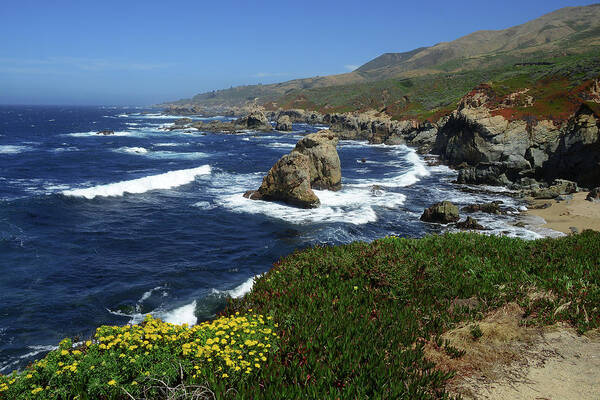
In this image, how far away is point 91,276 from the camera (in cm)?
2022

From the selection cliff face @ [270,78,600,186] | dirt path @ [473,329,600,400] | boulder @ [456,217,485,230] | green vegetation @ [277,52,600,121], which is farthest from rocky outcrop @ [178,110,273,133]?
dirt path @ [473,329,600,400]

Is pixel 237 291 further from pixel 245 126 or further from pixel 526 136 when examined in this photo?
pixel 245 126

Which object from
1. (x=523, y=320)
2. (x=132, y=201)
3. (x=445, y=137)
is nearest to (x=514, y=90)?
(x=445, y=137)

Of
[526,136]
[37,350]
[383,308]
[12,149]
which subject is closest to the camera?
[383,308]

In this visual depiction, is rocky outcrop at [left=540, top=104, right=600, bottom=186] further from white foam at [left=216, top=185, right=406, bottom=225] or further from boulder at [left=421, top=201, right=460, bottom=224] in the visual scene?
boulder at [left=421, top=201, right=460, bottom=224]

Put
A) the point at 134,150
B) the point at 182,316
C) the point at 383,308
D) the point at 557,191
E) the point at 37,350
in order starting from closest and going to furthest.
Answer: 1. the point at 383,308
2. the point at 37,350
3. the point at 182,316
4. the point at 557,191
5. the point at 134,150

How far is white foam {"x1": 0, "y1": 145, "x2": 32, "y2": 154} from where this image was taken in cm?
6672

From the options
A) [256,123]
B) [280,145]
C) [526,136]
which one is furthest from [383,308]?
[256,123]

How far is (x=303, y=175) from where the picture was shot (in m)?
33.4

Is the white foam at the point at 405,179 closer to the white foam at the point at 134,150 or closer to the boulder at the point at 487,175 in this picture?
the boulder at the point at 487,175

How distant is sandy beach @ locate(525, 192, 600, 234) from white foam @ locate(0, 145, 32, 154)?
78410mm

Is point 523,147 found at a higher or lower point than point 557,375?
higher

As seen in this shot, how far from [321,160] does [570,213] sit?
21846 millimetres

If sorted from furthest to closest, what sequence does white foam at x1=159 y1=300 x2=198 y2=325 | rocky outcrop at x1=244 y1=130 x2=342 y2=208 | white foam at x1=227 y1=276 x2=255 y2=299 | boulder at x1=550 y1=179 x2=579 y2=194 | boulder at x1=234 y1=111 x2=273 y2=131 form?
boulder at x1=234 y1=111 x2=273 y2=131
boulder at x1=550 y1=179 x2=579 y2=194
rocky outcrop at x1=244 y1=130 x2=342 y2=208
white foam at x1=227 y1=276 x2=255 y2=299
white foam at x1=159 y1=300 x2=198 y2=325
